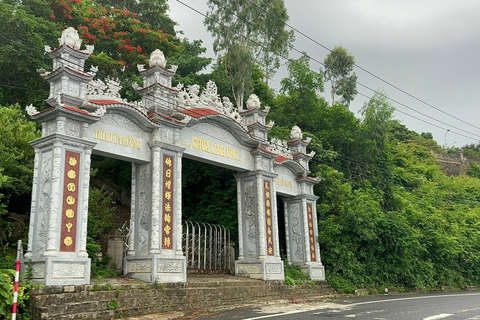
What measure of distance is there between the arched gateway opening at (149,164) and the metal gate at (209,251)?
2.30 feet

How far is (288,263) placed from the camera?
14.5 meters

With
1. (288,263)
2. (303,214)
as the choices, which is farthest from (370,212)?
(288,263)

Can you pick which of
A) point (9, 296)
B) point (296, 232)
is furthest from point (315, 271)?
point (9, 296)

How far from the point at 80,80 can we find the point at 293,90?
46.7 feet

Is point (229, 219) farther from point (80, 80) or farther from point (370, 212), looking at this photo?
point (80, 80)

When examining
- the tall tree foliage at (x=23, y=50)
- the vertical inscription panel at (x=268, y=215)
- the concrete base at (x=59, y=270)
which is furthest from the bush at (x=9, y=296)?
the tall tree foliage at (x=23, y=50)

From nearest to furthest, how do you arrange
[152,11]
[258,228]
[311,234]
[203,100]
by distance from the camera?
[203,100] < [258,228] < [311,234] < [152,11]

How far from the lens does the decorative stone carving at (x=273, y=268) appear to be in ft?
39.9

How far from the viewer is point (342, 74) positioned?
28.7 m

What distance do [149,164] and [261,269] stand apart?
4588mm

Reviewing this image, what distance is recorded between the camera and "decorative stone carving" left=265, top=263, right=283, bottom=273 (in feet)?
39.9

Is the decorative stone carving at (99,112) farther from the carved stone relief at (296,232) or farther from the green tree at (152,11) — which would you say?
the green tree at (152,11)

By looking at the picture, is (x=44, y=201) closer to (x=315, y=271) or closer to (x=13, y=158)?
(x=13, y=158)

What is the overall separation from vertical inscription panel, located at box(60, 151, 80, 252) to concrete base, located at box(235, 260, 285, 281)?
5804 mm
